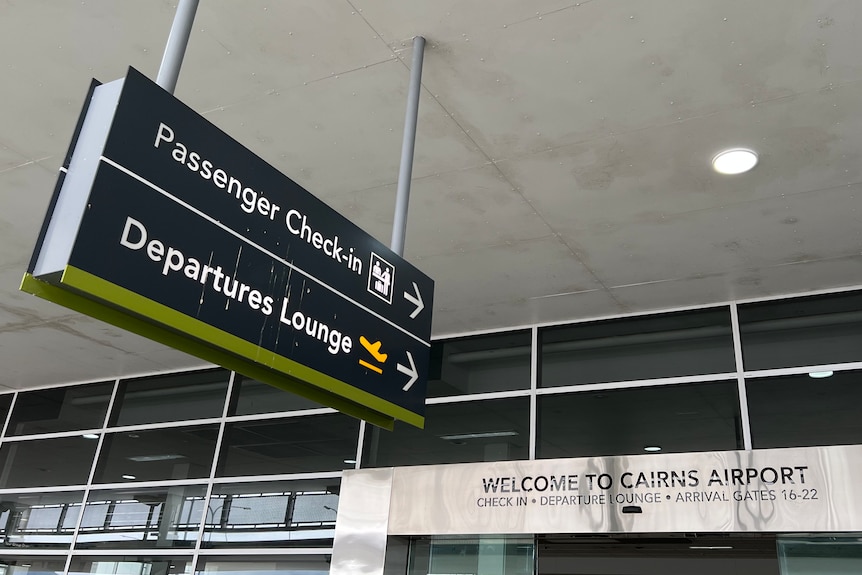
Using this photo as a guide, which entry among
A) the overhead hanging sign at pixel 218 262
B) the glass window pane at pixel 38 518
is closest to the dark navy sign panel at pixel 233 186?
the overhead hanging sign at pixel 218 262

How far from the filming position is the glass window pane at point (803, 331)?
539 cm

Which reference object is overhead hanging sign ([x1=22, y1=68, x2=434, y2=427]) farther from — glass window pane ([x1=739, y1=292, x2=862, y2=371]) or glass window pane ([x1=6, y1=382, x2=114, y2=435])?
glass window pane ([x1=6, y1=382, x2=114, y2=435])

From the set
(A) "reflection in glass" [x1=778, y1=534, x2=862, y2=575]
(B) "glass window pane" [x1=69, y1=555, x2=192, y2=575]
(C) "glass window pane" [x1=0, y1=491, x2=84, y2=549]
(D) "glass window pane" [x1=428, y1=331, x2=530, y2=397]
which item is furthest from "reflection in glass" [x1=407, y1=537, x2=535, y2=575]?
(C) "glass window pane" [x1=0, y1=491, x2=84, y2=549]

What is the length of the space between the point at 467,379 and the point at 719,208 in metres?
2.67

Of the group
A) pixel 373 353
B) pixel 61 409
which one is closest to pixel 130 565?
pixel 61 409

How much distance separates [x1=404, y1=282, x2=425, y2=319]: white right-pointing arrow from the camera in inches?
126

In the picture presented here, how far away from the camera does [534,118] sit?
3.97 meters

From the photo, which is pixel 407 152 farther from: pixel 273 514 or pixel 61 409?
pixel 61 409

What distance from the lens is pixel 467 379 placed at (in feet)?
21.5

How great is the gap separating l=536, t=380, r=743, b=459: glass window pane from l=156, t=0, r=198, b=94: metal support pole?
4238 millimetres

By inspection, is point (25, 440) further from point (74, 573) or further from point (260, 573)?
point (260, 573)

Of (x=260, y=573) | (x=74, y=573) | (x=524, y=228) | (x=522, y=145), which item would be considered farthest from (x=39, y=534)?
(x=522, y=145)

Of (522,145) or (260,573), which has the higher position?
(522,145)

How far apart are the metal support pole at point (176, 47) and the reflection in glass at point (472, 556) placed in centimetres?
430
